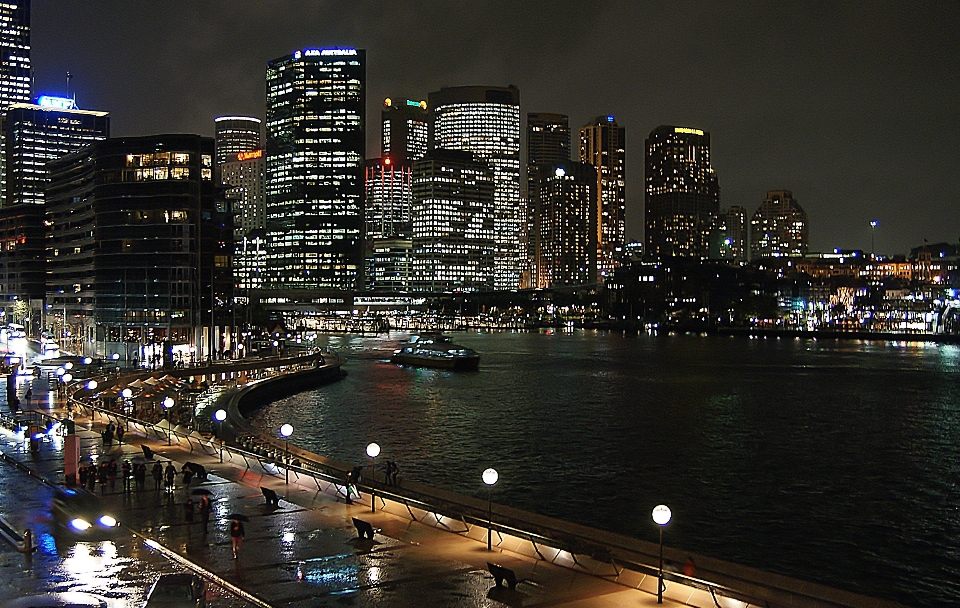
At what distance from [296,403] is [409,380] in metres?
24.1

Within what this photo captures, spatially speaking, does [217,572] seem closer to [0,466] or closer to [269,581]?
[269,581]

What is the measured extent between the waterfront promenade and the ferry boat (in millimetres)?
81044

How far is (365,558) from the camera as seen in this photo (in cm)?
2066

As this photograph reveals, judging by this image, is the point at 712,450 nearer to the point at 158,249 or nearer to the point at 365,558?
the point at 365,558

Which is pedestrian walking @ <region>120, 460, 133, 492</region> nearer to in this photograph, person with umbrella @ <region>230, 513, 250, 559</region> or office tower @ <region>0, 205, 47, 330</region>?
person with umbrella @ <region>230, 513, 250, 559</region>

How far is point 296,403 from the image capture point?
235ft

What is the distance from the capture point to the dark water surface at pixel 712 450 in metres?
31.2

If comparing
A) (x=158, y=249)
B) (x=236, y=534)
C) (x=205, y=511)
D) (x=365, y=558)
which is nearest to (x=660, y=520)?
(x=365, y=558)

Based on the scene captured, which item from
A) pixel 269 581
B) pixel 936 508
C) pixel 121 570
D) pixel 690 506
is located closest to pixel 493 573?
pixel 269 581

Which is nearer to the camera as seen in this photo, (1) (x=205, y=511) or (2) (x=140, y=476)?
(1) (x=205, y=511)

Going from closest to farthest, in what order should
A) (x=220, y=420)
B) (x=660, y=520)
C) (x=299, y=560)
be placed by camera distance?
(x=660, y=520) < (x=299, y=560) < (x=220, y=420)

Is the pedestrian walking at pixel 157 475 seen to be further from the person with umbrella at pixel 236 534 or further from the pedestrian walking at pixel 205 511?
the person with umbrella at pixel 236 534

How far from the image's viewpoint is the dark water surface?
31219 millimetres

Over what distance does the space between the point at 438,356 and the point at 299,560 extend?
305ft
